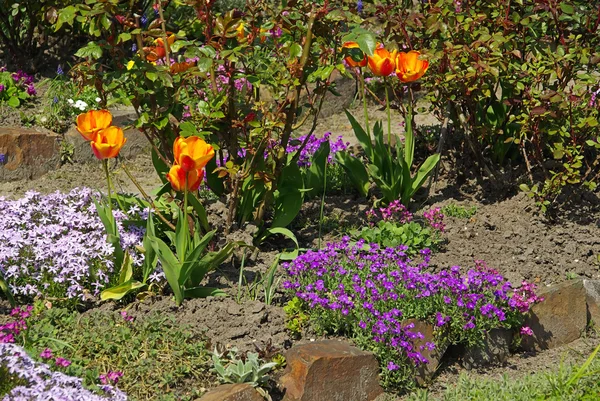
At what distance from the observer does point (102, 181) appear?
6352 millimetres

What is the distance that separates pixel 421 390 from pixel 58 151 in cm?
368

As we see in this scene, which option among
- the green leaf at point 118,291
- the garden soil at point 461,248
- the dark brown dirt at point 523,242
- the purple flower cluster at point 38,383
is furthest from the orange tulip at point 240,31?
the purple flower cluster at point 38,383

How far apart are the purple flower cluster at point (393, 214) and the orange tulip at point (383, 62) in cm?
75

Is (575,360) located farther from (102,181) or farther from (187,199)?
(102,181)

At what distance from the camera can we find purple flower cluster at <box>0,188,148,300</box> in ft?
13.8

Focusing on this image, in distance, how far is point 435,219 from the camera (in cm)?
520

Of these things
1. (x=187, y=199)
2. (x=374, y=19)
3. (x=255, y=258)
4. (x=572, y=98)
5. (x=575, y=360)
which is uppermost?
(x=374, y=19)

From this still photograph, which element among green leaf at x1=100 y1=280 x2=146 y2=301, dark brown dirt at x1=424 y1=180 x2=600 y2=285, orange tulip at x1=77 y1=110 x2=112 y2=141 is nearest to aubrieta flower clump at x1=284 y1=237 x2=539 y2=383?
dark brown dirt at x1=424 y1=180 x2=600 y2=285

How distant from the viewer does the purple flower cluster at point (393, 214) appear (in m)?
5.11

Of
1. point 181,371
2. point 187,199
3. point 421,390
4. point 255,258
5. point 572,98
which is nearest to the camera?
point 181,371

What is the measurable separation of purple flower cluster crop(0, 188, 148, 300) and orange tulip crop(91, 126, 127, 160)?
49 cm

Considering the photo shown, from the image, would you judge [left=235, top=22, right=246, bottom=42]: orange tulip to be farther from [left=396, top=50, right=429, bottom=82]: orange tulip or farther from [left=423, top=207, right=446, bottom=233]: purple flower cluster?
[left=423, top=207, right=446, bottom=233]: purple flower cluster

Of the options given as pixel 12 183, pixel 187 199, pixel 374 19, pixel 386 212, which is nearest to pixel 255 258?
pixel 187 199

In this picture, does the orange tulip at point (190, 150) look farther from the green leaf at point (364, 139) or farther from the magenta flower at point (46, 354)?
the green leaf at point (364, 139)
